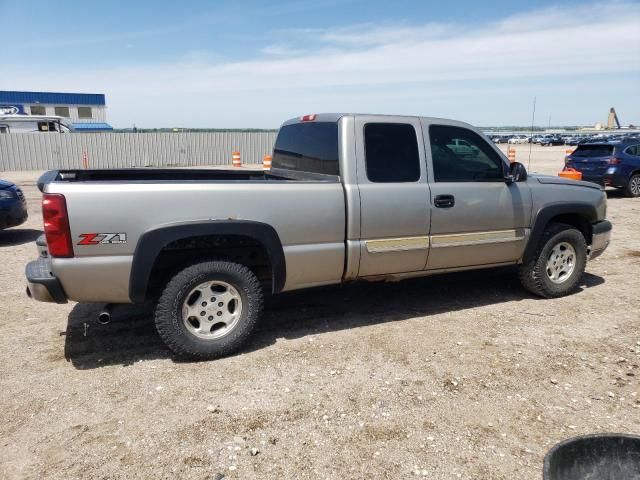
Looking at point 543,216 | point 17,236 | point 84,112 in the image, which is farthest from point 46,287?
point 84,112

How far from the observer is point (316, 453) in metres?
2.98

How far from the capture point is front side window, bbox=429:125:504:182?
4836 mm

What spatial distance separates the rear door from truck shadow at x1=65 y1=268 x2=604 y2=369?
72cm

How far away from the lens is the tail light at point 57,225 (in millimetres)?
3496

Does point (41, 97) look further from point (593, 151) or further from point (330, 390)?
point (330, 390)

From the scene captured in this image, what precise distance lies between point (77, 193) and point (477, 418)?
3019 mm

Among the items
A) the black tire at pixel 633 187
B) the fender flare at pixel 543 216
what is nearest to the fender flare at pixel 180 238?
the fender flare at pixel 543 216

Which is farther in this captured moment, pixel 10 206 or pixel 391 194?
pixel 10 206

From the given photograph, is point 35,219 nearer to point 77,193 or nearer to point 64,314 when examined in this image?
point 64,314

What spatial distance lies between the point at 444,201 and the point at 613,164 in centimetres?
1167

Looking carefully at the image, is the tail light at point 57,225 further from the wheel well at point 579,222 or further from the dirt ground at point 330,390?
the wheel well at point 579,222

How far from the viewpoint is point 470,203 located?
4887 millimetres

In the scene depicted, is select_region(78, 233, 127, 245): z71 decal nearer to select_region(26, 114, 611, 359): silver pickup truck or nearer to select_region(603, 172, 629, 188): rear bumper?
select_region(26, 114, 611, 359): silver pickup truck

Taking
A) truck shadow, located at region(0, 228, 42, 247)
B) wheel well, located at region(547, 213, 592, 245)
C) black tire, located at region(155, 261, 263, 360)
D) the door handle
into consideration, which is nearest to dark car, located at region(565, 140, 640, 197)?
wheel well, located at region(547, 213, 592, 245)
